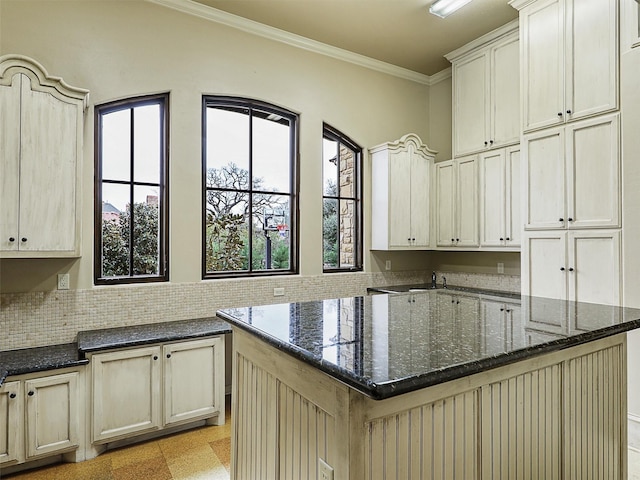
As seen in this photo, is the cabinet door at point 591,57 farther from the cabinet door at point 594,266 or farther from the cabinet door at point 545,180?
the cabinet door at point 594,266

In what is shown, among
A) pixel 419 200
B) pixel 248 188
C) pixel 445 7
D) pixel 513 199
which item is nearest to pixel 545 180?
pixel 513 199

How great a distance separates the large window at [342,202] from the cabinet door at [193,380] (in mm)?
1731

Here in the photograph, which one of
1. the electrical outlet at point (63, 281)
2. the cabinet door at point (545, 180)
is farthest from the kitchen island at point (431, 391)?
the electrical outlet at point (63, 281)

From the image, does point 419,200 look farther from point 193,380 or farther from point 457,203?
point 193,380

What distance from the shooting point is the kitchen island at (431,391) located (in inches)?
43.5

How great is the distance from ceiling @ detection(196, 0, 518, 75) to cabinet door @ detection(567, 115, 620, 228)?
56.1 inches

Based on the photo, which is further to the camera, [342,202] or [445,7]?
[342,202]

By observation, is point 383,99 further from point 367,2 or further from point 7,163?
point 7,163

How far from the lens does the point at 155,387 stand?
277 centimetres

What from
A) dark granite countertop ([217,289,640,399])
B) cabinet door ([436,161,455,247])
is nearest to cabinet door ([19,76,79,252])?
dark granite countertop ([217,289,640,399])

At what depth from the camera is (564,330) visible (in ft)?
4.71

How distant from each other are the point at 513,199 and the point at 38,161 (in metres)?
3.83

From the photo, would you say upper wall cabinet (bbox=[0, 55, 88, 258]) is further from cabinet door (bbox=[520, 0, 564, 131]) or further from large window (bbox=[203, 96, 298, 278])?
cabinet door (bbox=[520, 0, 564, 131])

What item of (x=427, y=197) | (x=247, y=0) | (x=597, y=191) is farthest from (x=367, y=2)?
(x=597, y=191)
